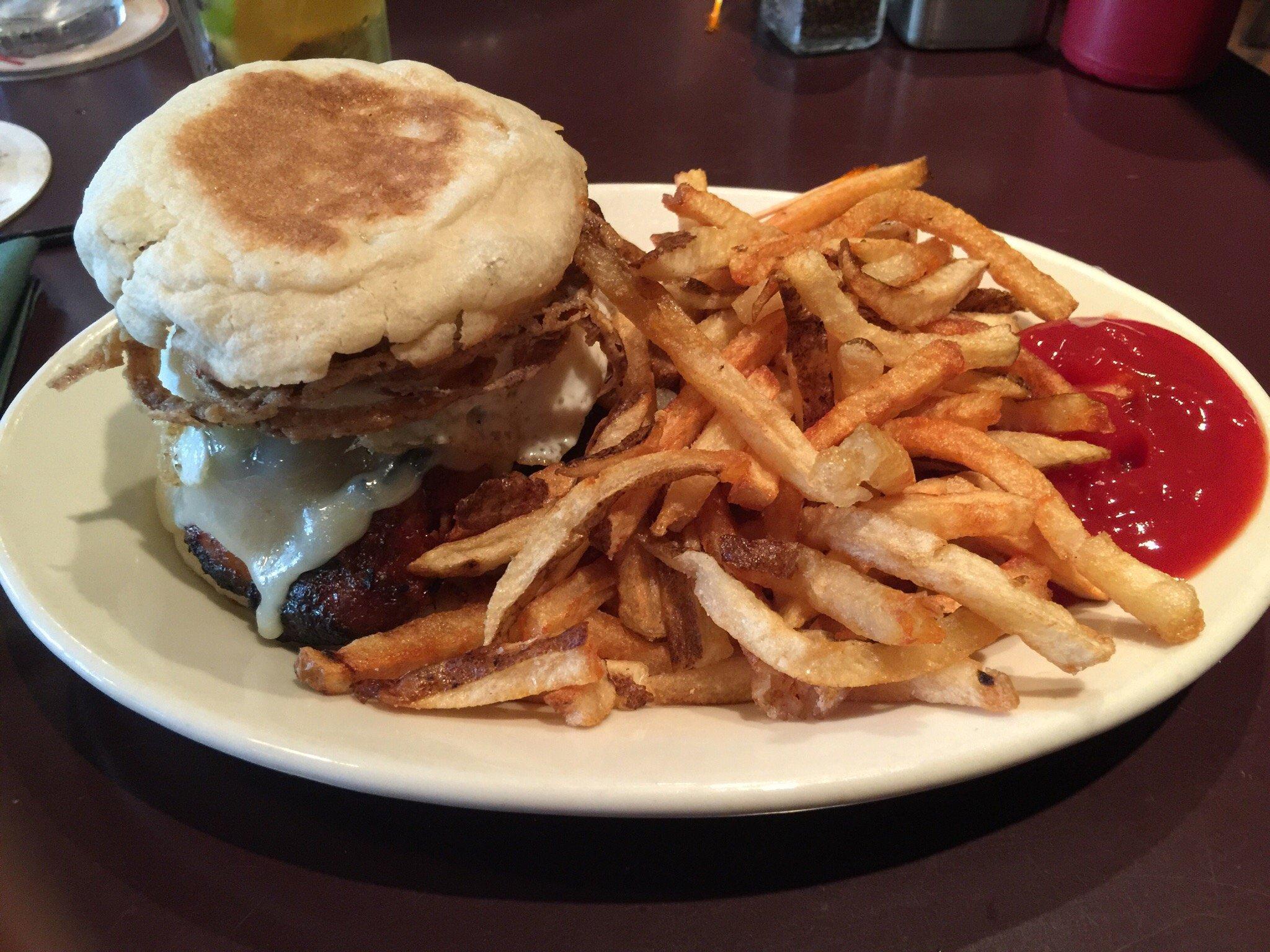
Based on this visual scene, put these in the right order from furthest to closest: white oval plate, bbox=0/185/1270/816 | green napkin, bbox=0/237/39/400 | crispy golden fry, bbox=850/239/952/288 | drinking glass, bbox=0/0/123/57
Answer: drinking glass, bbox=0/0/123/57
green napkin, bbox=0/237/39/400
crispy golden fry, bbox=850/239/952/288
white oval plate, bbox=0/185/1270/816

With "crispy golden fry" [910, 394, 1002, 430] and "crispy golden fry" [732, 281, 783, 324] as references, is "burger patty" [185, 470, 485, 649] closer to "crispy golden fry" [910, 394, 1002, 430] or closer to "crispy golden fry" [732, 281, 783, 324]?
"crispy golden fry" [732, 281, 783, 324]

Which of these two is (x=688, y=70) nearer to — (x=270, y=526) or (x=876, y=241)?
(x=876, y=241)

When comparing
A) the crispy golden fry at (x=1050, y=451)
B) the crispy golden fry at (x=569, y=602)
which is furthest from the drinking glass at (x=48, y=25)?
the crispy golden fry at (x=1050, y=451)

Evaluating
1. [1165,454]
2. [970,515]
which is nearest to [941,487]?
[970,515]

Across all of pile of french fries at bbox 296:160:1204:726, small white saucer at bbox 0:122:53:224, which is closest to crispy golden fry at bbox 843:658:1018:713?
pile of french fries at bbox 296:160:1204:726

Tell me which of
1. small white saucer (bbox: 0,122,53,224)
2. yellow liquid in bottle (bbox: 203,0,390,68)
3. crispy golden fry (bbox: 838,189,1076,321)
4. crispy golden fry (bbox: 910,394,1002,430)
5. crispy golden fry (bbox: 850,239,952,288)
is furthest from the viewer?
small white saucer (bbox: 0,122,53,224)

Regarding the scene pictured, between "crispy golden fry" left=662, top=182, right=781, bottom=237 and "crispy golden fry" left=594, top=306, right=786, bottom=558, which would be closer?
"crispy golden fry" left=594, top=306, right=786, bottom=558
